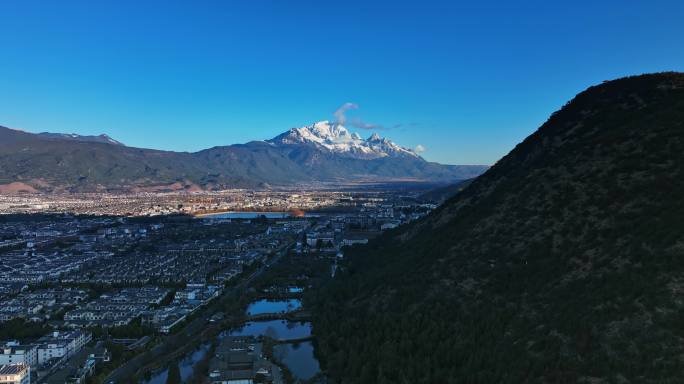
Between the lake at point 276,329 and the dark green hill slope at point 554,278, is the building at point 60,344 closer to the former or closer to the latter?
the lake at point 276,329

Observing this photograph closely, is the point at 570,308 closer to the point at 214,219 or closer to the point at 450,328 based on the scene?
the point at 450,328

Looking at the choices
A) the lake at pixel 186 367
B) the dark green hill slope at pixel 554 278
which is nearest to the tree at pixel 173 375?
the lake at pixel 186 367

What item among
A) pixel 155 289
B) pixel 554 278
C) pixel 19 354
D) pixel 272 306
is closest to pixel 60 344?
pixel 19 354

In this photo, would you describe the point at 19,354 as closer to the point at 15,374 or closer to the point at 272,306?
the point at 15,374

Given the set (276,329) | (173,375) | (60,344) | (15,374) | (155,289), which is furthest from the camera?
(155,289)

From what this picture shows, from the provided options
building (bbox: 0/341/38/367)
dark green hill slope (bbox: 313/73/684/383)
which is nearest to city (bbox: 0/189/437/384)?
building (bbox: 0/341/38/367)

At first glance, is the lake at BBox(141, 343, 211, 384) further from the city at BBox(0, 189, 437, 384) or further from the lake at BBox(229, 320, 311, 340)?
the lake at BBox(229, 320, 311, 340)

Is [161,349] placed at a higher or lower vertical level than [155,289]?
lower
